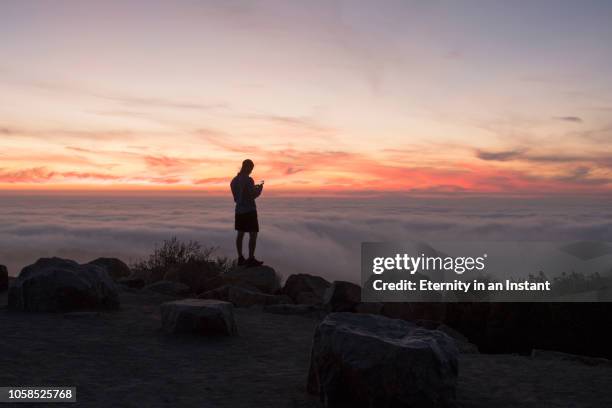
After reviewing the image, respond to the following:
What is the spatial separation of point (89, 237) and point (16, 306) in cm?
4592

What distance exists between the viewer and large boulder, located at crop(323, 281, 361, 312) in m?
8.73

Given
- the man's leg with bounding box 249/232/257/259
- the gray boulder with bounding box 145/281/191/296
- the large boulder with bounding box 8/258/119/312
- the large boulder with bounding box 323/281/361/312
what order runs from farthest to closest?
Answer: the man's leg with bounding box 249/232/257/259 < the gray boulder with bounding box 145/281/191/296 < the large boulder with bounding box 323/281/361/312 < the large boulder with bounding box 8/258/119/312

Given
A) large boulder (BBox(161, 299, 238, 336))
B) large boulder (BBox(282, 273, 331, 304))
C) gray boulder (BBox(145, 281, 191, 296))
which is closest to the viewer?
large boulder (BBox(161, 299, 238, 336))

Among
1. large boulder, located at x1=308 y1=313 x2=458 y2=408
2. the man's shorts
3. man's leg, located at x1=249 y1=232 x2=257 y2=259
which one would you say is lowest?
large boulder, located at x1=308 y1=313 x2=458 y2=408

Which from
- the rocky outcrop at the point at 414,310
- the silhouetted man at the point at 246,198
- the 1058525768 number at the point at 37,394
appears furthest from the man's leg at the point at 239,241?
the 1058525768 number at the point at 37,394

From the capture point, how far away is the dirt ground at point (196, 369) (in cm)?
430

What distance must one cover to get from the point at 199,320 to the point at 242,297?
2863 mm

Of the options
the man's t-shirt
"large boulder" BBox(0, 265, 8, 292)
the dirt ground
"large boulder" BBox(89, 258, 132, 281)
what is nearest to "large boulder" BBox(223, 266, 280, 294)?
the man's t-shirt

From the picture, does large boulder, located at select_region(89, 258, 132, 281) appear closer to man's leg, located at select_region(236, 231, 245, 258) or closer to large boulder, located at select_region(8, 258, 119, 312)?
man's leg, located at select_region(236, 231, 245, 258)

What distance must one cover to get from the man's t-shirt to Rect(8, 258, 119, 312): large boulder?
3724 millimetres

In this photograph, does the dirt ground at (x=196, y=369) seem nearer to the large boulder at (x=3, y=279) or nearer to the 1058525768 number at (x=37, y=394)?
the 1058525768 number at (x=37, y=394)

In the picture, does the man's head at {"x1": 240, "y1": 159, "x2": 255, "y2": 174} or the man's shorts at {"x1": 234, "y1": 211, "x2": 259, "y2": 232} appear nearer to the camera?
the man's head at {"x1": 240, "y1": 159, "x2": 255, "y2": 174}

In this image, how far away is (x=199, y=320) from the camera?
6336mm

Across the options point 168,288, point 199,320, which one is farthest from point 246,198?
point 199,320
